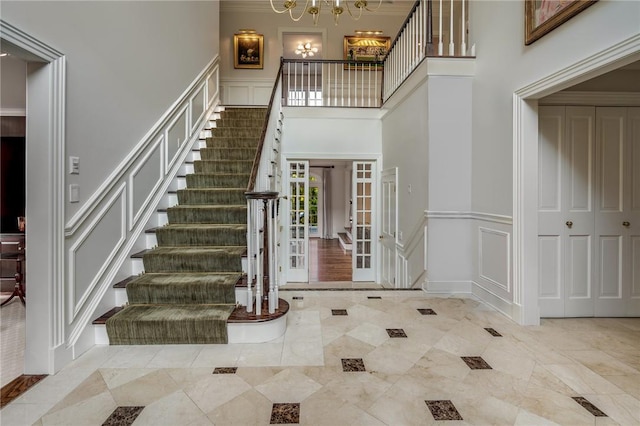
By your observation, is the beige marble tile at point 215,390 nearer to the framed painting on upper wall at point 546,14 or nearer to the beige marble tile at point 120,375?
the beige marble tile at point 120,375

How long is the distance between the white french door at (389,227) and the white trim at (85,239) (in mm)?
3696

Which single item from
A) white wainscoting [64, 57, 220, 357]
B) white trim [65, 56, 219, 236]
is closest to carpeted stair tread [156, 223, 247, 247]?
white wainscoting [64, 57, 220, 357]

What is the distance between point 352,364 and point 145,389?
129cm

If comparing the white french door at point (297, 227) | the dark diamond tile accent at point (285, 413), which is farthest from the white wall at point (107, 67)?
the white french door at point (297, 227)

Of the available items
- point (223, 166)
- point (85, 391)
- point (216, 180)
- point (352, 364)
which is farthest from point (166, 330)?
point (223, 166)

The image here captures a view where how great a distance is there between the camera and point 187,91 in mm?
4594

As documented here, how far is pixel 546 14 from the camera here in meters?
2.52

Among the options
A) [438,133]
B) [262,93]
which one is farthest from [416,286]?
[262,93]

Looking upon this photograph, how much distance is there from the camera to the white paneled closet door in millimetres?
3033

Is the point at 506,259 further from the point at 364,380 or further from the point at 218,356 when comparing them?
the point at 218,356

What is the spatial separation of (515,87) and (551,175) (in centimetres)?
90

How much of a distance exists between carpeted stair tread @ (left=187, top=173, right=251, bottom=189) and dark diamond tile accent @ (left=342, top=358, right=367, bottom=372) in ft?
8.55

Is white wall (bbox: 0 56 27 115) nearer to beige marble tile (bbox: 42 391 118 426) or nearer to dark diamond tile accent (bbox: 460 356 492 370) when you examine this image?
beige marble tile (bbox: 42 391 118 426)

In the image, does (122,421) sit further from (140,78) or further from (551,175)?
(551,175)
